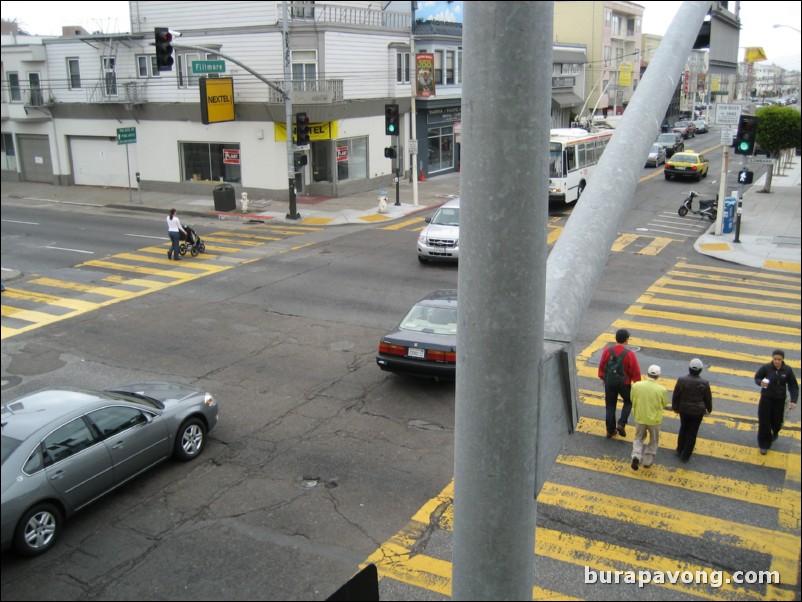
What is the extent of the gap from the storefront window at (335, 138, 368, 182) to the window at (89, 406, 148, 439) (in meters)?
27.0

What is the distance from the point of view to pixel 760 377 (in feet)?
33.2

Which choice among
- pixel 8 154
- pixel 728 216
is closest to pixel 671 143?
pixel 728 216

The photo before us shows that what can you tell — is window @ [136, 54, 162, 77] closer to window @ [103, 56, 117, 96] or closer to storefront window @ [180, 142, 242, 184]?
window @ [103, 56, 117, 96]

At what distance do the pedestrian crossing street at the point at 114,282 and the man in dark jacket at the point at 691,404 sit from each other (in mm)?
14050

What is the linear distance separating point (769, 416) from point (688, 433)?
1.12 metres

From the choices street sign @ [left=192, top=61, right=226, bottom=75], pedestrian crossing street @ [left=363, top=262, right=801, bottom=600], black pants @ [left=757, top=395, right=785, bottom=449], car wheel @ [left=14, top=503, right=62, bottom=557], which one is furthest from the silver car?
street sign @ [left=192, top=61, right=226, bottom=75]

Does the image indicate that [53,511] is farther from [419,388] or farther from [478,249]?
[478,249]

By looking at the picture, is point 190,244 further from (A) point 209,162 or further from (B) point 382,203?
(A) point 209,162

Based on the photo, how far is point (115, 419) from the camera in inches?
378

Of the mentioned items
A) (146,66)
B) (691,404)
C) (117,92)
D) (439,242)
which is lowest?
(691,404)

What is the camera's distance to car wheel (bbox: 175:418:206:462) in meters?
10.3

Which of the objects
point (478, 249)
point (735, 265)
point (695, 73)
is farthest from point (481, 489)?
point (735, 265)

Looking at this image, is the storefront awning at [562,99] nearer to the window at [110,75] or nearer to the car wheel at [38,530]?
the car wheel at [38,530]

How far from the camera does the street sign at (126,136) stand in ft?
109
